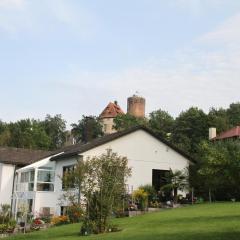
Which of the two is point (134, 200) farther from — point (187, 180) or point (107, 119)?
point (107, 119)

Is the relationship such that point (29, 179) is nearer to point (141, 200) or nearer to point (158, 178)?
point (158, 178)

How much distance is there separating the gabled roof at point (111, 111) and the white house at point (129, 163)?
77.3 m

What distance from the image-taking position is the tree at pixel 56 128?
342 feet

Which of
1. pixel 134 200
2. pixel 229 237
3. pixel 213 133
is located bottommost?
pixel 229 237

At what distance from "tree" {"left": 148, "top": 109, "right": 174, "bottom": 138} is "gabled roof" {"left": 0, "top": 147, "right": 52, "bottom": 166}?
35335 mm

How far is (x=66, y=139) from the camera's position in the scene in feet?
340

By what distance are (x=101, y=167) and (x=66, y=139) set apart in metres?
82.3

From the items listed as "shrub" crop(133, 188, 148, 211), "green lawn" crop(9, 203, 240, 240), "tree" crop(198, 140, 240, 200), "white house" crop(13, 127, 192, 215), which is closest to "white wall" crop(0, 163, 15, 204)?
"white house" crop(13, 127, 192, 215)

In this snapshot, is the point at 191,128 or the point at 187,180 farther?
the point at 191,128

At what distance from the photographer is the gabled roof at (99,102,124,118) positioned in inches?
4651

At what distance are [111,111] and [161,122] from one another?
113 ft

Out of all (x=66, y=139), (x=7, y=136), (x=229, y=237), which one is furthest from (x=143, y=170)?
(x=66, y=139)

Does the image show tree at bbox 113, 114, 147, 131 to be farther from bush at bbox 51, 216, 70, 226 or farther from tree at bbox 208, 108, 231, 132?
bush at bbox 51, 216, 70, 226

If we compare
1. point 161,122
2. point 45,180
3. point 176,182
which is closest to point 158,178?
point 176,182
